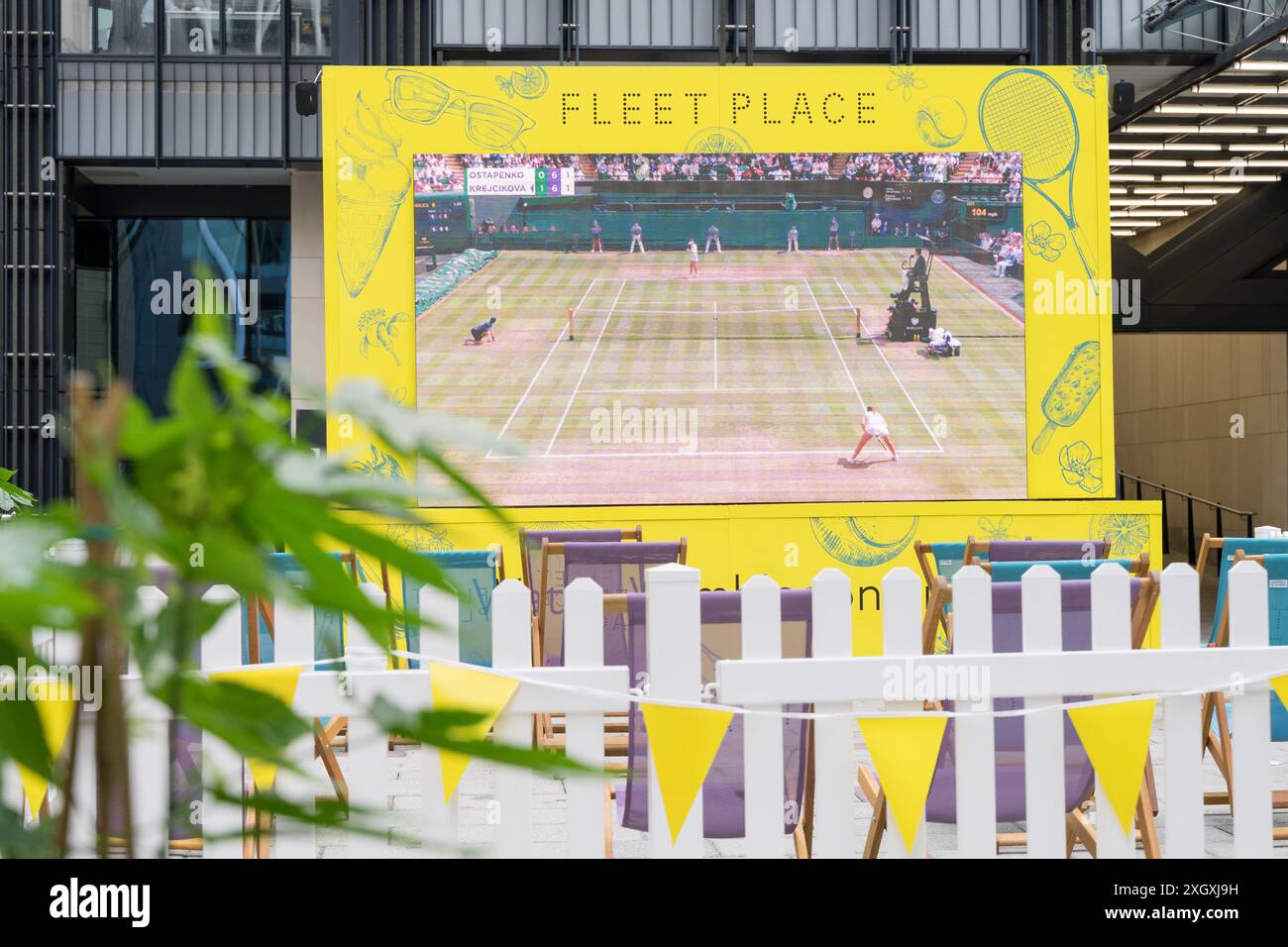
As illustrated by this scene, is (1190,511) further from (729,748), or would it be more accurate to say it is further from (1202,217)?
(729,748)

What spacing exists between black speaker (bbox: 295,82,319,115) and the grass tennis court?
3524mm

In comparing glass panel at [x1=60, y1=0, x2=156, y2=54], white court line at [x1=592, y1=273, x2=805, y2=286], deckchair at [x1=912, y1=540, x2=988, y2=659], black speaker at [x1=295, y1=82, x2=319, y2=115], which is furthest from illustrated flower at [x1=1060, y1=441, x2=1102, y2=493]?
glass panel at [x1=60, y1=0, x2=156, y2=54]

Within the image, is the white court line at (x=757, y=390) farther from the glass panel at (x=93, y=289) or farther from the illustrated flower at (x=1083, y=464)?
the glass panel at (x=93, y=289)

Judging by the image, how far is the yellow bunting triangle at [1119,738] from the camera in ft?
7.90

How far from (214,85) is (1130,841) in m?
11.1

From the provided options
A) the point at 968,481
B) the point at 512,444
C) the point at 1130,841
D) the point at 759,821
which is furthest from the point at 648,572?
the point at 968,481

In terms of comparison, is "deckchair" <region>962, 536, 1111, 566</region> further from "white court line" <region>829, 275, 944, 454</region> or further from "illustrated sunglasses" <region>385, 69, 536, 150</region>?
"illustrated sunglasses" <region>385, 69, 536, 150</region>

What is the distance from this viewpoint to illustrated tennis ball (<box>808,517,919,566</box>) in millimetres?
7844

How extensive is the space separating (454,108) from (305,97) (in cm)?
315

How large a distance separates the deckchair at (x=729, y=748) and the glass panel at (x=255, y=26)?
10412mm

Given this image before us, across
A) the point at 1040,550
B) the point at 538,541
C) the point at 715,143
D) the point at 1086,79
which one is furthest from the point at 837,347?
the point at 1040,550
